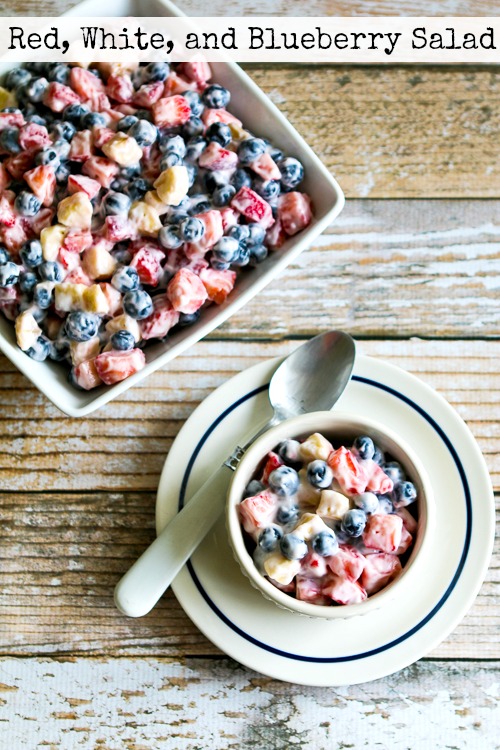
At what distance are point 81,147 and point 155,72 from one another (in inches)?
6.3

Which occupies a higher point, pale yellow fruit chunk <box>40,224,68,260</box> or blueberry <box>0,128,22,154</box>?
blueberry <box>0,128,22,154</box>

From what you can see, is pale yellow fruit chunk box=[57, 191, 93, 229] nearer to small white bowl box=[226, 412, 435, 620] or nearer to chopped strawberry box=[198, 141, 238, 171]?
chopped strawberry box=[198, 141, 238, 171]

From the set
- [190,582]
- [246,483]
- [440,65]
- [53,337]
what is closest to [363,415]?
[246,483]

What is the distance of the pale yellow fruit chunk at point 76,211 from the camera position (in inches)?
49.7

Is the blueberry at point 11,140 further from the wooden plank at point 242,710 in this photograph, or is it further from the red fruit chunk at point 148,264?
the wooden plank at point 242,710

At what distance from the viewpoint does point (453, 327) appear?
1485 mm

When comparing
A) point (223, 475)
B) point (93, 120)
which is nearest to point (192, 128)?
point (93, 120)

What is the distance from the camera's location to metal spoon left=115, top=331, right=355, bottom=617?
1254 millimetres

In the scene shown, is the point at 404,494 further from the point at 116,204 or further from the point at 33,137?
the point at 33,137

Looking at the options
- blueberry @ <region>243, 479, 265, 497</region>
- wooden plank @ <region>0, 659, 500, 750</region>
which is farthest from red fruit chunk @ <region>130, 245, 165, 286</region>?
wooden plank @ <region>0, 659, 500, 750</region>

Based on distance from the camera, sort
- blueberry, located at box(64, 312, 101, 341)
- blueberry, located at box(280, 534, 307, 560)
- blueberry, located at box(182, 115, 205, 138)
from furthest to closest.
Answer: blueberry, located at box(182, 115, 205, 138), blueberry, located at box(64, 312, 101, 341), blueberry, located at box(280, 534, 307, 560)

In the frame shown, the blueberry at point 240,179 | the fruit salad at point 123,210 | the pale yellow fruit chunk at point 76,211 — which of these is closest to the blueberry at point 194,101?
the fruit salad at point 123,210

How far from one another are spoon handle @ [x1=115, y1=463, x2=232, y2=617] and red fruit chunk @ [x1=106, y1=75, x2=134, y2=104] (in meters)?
0.55

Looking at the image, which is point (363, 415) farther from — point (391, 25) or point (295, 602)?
point (391, 25)
